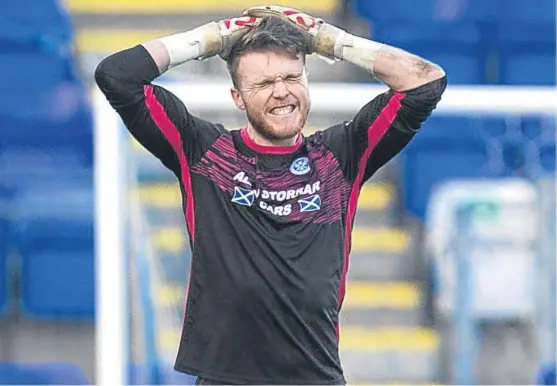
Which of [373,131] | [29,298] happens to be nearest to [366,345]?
[29,298]

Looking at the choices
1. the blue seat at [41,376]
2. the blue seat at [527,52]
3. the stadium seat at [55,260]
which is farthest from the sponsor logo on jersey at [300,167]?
the blue seat at [527,52]

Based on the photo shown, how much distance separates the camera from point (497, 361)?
5.80 metres

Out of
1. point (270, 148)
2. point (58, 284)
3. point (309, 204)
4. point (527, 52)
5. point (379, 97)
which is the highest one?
point (527, 52)

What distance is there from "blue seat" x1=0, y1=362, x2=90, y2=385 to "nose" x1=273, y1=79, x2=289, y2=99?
2814mm

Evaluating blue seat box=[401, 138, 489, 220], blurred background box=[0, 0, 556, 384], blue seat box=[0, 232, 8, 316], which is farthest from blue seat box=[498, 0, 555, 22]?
blue seat box=[0, 232, 8, 316]

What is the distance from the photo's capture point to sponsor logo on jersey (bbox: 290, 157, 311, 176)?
7.39 feet

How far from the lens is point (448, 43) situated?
6746 millimetres

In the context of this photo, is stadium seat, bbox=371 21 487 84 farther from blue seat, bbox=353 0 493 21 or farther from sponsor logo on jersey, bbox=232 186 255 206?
sponsor logo on jersey, bbox=232 186 255 206

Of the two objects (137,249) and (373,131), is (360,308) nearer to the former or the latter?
(137,249)

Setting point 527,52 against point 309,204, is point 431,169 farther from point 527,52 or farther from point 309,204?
point 309,204

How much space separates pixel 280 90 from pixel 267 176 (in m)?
0.17

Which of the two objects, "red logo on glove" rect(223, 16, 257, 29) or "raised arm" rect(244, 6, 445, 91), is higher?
"red logo on glove" rect(223, 16, 257, 29)

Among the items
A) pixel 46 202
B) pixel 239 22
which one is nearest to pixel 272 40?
pixel 239 22

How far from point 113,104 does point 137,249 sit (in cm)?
185
